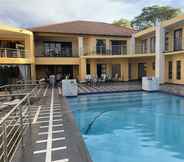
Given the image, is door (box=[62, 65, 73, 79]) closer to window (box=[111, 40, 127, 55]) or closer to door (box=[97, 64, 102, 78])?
door (box=[97, 64, 102, 78])

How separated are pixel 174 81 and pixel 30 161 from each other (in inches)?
642

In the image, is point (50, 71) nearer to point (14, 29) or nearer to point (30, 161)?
point (14, 29)

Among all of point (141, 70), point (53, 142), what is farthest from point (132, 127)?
point (141, 70)

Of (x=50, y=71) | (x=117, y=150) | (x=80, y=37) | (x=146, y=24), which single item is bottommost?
(x=117, y=150)

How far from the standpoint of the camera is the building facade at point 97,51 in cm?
1658

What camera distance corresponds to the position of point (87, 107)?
10250mm

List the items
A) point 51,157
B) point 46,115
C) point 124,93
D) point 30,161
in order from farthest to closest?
point 124,93, point 46,115, point 51,157, point 30,161

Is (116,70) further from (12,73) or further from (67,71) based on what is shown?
(12,73)

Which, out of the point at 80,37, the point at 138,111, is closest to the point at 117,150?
the point at 138,111

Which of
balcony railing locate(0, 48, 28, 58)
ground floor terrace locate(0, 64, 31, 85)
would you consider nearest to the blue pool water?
ground floor terrace locate(0, 64, 31, 85)

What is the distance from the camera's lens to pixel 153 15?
34688 millimetres

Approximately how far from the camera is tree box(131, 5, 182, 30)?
33.3 metres

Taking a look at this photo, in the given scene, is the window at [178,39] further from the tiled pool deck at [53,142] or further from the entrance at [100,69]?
the tiled pool deck at [53,142]

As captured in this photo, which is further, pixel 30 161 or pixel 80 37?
pixel 80 37
